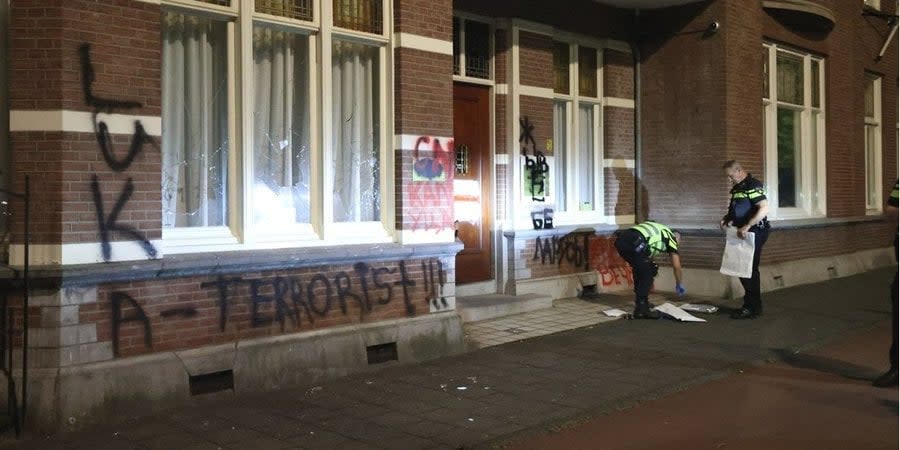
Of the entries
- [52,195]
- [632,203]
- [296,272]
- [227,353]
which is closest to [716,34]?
[632,203]

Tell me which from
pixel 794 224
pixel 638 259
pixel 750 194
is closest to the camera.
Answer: pixel 638 259

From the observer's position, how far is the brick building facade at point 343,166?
6.13m

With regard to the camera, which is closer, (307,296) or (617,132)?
(307,296)

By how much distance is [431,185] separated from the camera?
862cm

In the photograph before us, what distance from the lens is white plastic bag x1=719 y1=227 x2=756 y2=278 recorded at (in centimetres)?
1035

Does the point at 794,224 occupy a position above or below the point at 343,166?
below

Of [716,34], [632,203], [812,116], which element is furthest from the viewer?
[812,116]

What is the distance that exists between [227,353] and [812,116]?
11640 mm

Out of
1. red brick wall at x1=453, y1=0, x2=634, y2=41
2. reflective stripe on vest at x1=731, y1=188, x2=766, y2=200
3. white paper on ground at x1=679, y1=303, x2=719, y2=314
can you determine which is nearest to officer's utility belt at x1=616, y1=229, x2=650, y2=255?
reflective stripe on vest at x1=731, y1=188, x2=766, y2=200

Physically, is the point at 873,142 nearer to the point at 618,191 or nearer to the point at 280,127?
the point at 618,191

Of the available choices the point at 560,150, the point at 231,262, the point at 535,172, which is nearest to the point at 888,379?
the point at 231,262

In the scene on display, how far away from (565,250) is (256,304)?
593cm

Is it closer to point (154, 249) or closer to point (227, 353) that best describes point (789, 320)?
point (227, 353)

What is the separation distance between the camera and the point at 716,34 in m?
12.5
